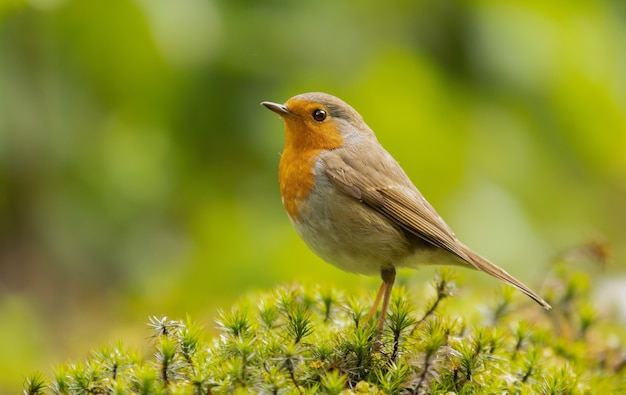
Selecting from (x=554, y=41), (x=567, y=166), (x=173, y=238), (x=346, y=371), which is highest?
(x=554, y=41)

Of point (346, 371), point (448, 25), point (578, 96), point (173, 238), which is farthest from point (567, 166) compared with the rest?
point (346, 371)

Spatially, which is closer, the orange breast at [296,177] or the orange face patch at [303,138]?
the orange breast at [296,177]

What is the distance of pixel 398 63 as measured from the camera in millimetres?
4727

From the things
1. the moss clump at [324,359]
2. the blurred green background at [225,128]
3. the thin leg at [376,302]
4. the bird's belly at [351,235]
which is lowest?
the moss clump at [324,359]

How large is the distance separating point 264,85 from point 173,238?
3.14 ft

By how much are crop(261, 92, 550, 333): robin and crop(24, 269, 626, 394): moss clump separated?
0.66 ft

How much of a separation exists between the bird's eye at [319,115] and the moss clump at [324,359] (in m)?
0.67

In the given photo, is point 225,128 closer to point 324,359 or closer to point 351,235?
point 351,235

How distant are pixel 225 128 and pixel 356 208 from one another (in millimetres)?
2038

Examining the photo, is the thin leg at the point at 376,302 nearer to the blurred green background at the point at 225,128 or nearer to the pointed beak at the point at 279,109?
the pointed beak at the point at 279,109

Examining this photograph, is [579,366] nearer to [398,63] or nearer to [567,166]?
[398,63]

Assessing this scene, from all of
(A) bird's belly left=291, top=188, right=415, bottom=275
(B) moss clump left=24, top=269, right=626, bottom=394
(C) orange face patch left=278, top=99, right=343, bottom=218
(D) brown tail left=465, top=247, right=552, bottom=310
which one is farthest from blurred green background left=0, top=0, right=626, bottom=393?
(B) moss clump left=24, top=269, right=626, bottom=394

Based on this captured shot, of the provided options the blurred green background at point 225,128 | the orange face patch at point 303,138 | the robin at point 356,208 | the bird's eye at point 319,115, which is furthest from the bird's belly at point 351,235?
the blurred green background at point 225,128

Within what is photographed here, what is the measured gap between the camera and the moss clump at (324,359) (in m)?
1.92
